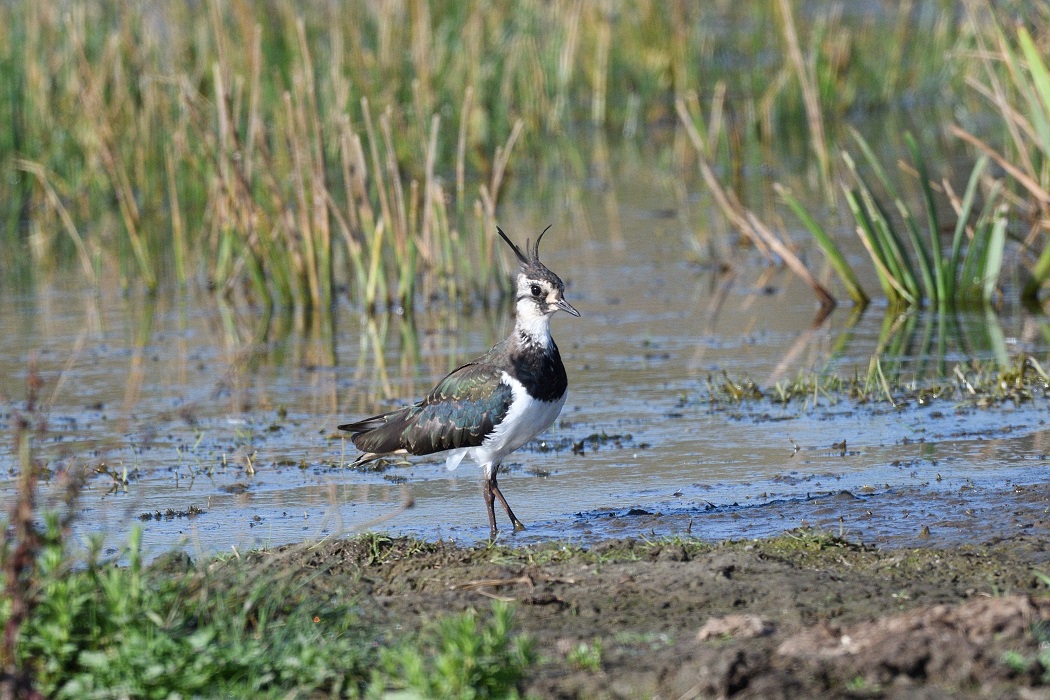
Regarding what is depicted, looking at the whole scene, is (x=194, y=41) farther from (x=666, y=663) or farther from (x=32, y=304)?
(x=666, y=663)

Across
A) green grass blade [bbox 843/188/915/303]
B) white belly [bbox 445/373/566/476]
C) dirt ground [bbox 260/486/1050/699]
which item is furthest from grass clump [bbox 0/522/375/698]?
green grass blade [bbox 843/188/915/303]

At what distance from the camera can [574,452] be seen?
6.56 metres

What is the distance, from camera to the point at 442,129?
13.9m

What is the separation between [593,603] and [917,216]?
864 centimetres

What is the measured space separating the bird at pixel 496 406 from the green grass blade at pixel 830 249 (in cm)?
298

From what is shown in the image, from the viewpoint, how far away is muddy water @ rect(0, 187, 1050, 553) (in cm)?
549

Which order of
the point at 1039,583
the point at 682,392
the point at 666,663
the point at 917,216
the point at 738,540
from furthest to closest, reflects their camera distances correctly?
the point at 917,216 → the point at 682,392 → the point at 738,540 → the point at 1039,583 → the point at 666,663

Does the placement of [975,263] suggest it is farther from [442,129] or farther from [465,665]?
[465,665]

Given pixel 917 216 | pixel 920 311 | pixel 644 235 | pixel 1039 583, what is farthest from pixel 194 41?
pixel 1039 583

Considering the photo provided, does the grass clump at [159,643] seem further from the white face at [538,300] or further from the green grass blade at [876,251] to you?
the green grass blade at [876,251]

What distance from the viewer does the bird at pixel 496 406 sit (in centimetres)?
540

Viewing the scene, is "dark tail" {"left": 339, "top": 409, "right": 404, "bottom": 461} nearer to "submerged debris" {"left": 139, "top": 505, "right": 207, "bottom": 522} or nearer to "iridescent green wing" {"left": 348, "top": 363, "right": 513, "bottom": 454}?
"iridescent green wing" {"left": 348, "top": 363, "right": 513, "bottom": 454}

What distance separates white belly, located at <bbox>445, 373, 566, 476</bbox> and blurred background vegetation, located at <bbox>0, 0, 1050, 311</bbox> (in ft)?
11.1

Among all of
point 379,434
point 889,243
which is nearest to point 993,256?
point 889,243
